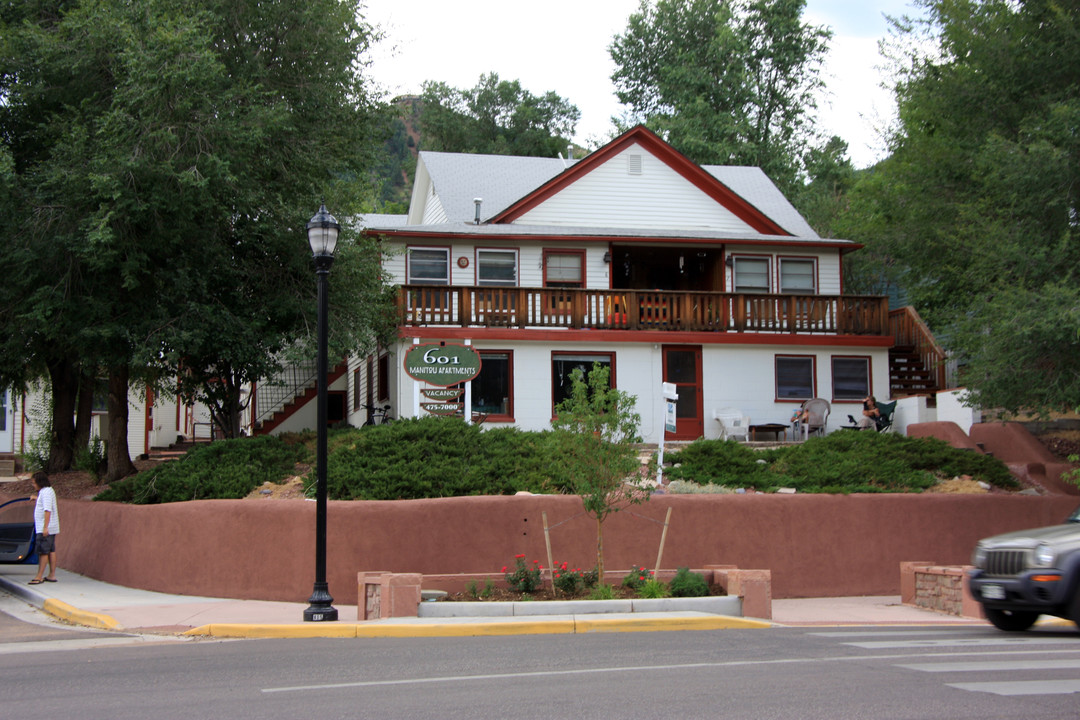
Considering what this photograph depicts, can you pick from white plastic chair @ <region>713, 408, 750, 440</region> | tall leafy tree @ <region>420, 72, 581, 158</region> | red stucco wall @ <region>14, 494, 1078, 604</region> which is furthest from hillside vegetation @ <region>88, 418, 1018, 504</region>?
tall leafy tree @ <region>420, 72, 581, 158</region>

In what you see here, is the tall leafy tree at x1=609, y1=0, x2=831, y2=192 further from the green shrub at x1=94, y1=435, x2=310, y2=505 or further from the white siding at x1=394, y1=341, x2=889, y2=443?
the green shrub at x1=94, y1=435, x2=310, y2=505

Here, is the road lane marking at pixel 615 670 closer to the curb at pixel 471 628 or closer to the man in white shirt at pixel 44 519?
the curb at pixel 471 628

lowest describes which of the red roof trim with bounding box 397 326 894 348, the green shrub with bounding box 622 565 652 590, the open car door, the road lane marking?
the road lane marking

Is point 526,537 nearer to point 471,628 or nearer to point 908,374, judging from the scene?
point 471,628

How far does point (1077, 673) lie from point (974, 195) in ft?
51.8

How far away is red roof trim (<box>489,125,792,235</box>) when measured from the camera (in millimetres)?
27266

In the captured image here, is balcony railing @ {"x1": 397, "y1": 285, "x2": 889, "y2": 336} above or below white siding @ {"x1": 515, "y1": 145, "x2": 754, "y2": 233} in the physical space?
below

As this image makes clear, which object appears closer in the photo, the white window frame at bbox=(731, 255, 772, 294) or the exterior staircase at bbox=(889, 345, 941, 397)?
the exterior staircase at bbox=(889, 345, 941, 397)

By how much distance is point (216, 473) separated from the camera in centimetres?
1638

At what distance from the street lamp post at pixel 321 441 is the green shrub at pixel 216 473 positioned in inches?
163

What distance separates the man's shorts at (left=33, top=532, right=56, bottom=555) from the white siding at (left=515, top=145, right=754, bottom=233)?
1554 cm

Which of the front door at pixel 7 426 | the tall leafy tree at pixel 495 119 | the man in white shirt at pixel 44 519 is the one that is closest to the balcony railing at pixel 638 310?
the man in white shirt at pixel 44 519

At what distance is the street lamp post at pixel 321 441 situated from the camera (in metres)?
11.9

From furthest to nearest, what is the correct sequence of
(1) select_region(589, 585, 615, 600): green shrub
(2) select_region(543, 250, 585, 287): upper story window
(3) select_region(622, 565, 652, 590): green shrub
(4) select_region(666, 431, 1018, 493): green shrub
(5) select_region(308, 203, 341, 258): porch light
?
(2) select_region(543, 250, 585, 287): upper story window < (4) select_region(666, 431, 1018, 493): green shrub < (3) select_region(622, 565, 652, 590): green shrub < (5) select_region(308, 203, 341, 258): porch light < (1) select_region(589, 585, 615, 600): green shrub
